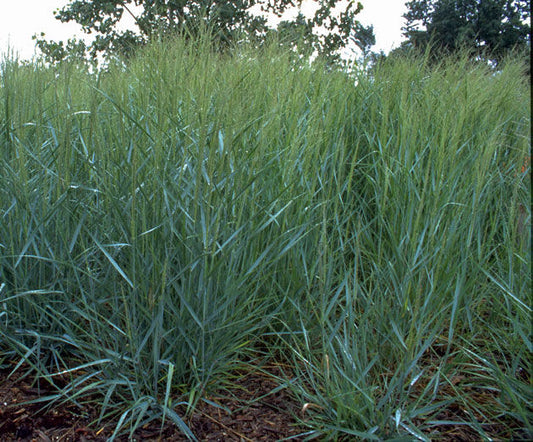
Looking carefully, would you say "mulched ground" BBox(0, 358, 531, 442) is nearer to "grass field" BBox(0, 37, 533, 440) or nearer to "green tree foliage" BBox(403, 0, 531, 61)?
"grass field" BBox(0, 37, 533, 440)

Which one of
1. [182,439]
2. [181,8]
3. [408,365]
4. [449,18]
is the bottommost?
[182,439]

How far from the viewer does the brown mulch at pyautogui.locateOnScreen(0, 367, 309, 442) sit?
163cm

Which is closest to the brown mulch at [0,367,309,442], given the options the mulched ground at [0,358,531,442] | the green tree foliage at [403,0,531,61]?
the mulched ground at [0,358,531,442]

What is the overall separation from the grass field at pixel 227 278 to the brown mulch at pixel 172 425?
2.3 inches

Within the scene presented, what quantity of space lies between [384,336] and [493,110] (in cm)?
188

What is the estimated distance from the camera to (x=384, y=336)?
5.88 ft

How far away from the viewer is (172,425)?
168 cm

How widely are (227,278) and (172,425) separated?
533 millimetres

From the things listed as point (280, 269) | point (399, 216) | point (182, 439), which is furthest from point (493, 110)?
point (182, 439)

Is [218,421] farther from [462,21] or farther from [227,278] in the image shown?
[462,21]

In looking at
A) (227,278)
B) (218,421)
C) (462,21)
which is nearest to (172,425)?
(218,421)

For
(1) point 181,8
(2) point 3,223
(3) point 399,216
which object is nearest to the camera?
(2) point 3,223

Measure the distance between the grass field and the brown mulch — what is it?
0.06 metres

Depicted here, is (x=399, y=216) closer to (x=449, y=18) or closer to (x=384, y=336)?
(x=384, y=336)
